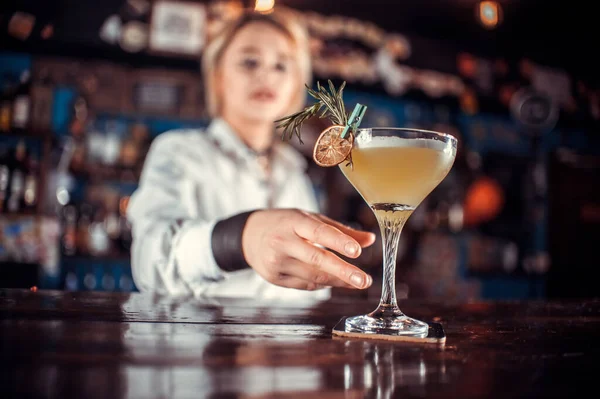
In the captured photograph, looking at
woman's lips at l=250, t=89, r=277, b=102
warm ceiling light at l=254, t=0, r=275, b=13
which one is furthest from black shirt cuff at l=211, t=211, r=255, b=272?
warm ceiling light at l=254, t=0, r=275, b=13

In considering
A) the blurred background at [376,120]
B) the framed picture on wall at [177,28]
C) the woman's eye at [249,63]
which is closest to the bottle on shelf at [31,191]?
the blurred background at [376,120]

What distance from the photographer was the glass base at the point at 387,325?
2.72 feet

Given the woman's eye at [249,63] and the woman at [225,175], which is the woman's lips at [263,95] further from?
the woman's eye at [249,63]

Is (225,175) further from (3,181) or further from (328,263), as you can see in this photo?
(3,181)

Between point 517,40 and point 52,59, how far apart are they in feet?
14.9

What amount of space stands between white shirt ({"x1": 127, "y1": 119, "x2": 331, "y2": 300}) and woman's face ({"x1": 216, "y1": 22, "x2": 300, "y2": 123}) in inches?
→ 6.4

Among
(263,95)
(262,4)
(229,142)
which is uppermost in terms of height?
(262,4)

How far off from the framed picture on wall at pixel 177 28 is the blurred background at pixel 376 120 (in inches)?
0.4

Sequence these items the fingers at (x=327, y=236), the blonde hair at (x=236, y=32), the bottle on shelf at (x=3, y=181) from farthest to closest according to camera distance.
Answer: the bottle on shelf at (x=3, y=181), the blonde hair at (x=236, y=32), the fingers at (x=327, y=236)

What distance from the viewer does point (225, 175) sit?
2.17 metres

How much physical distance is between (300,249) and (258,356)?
0.97 feet

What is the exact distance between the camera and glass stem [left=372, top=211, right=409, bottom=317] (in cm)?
88

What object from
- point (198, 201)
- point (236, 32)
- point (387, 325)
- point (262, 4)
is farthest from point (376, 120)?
point (387, 325)

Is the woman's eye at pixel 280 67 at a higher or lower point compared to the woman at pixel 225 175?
higher
